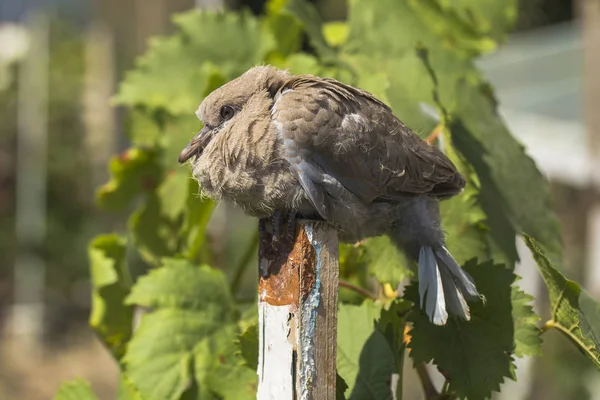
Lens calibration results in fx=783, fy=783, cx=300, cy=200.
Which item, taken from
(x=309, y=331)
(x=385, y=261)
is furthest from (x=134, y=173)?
(x=309, y=331)

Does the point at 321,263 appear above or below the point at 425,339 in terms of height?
above

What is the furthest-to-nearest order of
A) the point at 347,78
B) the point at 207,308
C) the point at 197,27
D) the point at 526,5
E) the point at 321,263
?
1. the point at 526,5
2. the point at 197,27
3. the point at 347,78
4. the point at 207,308
5. the point at 321,263

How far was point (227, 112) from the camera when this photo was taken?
1.26m

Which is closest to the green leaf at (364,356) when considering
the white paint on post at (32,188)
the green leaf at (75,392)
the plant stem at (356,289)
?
the plant stem at (356,289)

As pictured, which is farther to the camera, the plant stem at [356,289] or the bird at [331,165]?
the plant stem at [356,289]

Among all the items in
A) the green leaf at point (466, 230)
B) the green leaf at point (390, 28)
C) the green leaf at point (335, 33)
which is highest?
the green leaf at point (335, 33)

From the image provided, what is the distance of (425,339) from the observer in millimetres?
1194

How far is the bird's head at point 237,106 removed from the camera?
119 centimetres

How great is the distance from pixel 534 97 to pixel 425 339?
4.21m

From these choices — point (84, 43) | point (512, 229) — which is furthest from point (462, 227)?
point (84, 43)

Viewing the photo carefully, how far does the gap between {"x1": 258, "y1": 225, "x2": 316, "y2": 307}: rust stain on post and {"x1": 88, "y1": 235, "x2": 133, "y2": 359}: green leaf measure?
748 mm

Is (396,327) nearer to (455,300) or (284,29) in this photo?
(455,300)

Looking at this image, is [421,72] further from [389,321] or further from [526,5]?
[526,5]

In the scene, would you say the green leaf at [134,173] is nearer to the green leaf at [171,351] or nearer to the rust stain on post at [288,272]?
the green leaf at [171,351]
